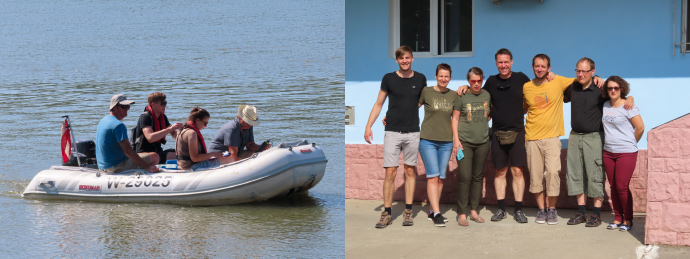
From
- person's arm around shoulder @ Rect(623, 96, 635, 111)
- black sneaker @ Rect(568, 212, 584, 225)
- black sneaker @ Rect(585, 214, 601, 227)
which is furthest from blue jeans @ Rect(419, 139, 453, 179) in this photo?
person's arm around shoulder @ Rect(623, 96, 635, 111)

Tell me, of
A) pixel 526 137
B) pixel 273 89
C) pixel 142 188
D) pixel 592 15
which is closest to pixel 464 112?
pixel 526 137

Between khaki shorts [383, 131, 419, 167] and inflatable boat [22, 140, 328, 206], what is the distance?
107 inches

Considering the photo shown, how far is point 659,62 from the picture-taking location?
31.8 ft

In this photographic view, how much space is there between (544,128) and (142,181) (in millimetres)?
5449

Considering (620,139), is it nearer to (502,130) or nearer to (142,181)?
(502,130)

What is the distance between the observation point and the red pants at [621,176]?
8.62 m

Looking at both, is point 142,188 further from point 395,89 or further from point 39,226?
point 395,89

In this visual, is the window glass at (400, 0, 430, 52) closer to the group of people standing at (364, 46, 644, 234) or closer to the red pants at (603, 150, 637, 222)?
the group of people standing at (364, 46, 644, 234)

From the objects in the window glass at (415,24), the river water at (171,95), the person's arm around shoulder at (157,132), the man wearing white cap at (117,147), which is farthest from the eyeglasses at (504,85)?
the man wearing white cap at (117,147)

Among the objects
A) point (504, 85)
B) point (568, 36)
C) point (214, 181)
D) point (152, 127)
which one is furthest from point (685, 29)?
point (152, 127)

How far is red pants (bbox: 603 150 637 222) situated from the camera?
28.3 ft

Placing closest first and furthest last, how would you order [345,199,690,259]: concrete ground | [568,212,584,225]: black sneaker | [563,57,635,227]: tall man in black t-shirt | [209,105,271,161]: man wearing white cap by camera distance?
[345,199,690,259]: concrete ground → [563,57,635,227]: tall man in black t-shirt → [568,212,584,225]: black sneaker → [209,105,271,161]: man wearing white cap

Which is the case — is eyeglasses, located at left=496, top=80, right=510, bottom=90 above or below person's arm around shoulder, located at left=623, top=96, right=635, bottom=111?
above

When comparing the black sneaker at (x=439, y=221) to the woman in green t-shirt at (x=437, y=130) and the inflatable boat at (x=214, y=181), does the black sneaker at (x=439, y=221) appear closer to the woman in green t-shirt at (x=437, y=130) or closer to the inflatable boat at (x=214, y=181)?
the woman in green t-shirt at (x=437, y=130)
